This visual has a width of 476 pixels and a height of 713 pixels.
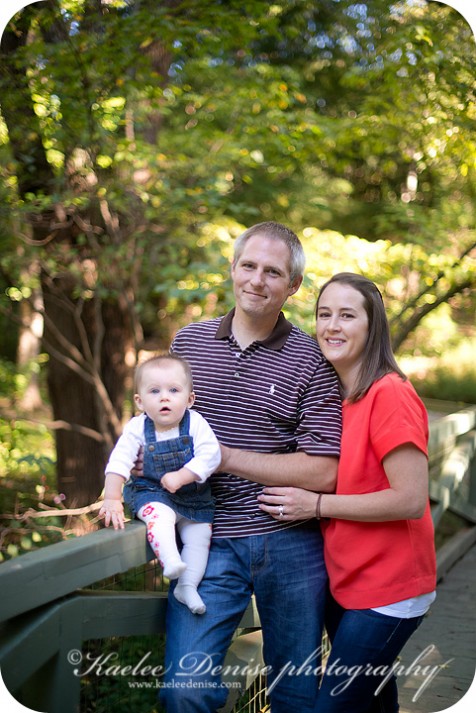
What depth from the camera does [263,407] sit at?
2.29 m

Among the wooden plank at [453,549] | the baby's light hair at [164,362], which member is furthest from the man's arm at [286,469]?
the wooden plank at [453,549]

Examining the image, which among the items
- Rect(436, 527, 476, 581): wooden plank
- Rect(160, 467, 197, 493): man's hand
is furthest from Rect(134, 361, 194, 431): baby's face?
Rect(436, 527, 476, 581): wooden plank

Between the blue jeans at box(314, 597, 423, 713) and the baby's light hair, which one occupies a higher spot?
the baby's light hair

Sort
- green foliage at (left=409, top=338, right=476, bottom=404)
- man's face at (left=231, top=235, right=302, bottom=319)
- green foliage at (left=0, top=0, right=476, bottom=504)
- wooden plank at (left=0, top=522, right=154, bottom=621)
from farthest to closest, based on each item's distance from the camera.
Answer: green foliage at (left=409, top=338, right=476, bottom=404), green foliage at (left=0, top=0, right=476, bottom=504), man's face at (left=231, top=235, right=302, bottom=319), wooden plank at (left=0, top=522, right=154, bottom=621)

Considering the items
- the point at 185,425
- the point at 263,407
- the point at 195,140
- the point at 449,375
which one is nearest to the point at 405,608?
the point at 263,407

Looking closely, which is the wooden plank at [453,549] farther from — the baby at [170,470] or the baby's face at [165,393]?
the baby's face at [165,393]

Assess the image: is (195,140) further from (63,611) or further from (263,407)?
(63,611)

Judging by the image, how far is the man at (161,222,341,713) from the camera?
2.22 m

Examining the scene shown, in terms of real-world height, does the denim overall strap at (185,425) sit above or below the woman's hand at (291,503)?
above

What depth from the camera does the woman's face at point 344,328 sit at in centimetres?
226

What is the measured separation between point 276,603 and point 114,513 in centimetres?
57

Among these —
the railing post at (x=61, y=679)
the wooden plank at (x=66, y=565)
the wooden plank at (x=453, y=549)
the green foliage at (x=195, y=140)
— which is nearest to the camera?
the wooden plank at (x=66, y=565)

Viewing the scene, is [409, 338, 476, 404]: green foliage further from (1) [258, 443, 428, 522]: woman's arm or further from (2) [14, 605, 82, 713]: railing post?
(2) [14, 605, 82, 713]: railing post

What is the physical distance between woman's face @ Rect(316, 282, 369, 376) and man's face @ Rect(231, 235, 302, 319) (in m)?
0.17
